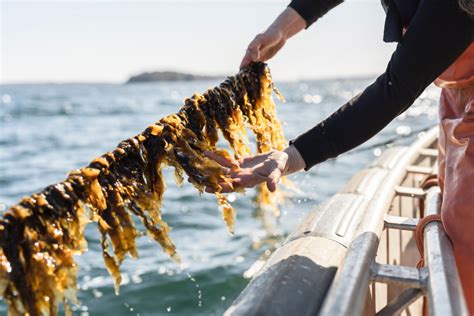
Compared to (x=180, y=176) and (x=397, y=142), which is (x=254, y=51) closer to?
(x=180, y=176)

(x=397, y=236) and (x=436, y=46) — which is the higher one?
(x=436, y=46)

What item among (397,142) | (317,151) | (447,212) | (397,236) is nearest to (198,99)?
(317,151)

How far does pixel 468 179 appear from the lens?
232cm

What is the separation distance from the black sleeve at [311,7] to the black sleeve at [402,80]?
0.88m

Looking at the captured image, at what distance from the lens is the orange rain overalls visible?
2314mm

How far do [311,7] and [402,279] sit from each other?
1.57m

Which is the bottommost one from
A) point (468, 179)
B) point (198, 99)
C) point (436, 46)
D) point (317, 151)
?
point (468, 179)

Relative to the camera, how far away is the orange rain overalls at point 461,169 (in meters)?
2.31

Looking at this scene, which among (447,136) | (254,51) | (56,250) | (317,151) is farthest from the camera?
(254,51)

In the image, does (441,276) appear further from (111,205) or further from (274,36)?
(274,36)

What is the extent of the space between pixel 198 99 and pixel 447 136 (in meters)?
1.10

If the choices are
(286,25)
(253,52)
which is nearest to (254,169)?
(253,52)

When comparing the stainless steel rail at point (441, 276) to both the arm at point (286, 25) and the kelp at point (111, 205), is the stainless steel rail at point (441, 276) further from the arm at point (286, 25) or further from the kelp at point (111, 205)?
the arm at point (286, 25)

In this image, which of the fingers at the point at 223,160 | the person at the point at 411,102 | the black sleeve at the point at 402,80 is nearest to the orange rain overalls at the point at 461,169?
the person at the point at 411,102
